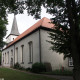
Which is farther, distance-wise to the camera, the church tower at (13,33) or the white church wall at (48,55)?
the church tower at (13,33)

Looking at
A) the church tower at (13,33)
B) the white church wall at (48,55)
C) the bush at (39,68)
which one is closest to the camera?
the bush at (39,68)

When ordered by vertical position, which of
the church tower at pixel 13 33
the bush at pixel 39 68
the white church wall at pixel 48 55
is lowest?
the bush at pixel 39 68

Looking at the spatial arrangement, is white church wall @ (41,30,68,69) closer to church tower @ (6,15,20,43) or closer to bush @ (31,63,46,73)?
bush @ (31,63,46,73)

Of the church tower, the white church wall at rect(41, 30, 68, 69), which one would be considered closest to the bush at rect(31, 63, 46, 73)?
the white church wall at rect(41, 30, 68, 69)

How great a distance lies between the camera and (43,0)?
9.02m

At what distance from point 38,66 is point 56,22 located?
7.21 meters

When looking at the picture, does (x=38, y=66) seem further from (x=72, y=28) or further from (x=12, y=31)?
(x=12, y=31)

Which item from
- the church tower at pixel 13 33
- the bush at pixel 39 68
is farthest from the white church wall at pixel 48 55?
the church tower at pixel 13 33

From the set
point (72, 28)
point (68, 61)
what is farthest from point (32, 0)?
point (68, 61)

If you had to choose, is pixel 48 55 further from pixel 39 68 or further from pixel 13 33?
pixel 13 33

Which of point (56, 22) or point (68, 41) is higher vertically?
point (56, 22)

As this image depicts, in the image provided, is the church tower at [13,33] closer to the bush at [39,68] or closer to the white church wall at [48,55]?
the white church wall at [48,55]

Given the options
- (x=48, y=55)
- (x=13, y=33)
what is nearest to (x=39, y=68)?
(x=48, y=55)

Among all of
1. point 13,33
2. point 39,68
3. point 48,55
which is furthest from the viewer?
point 13,33
